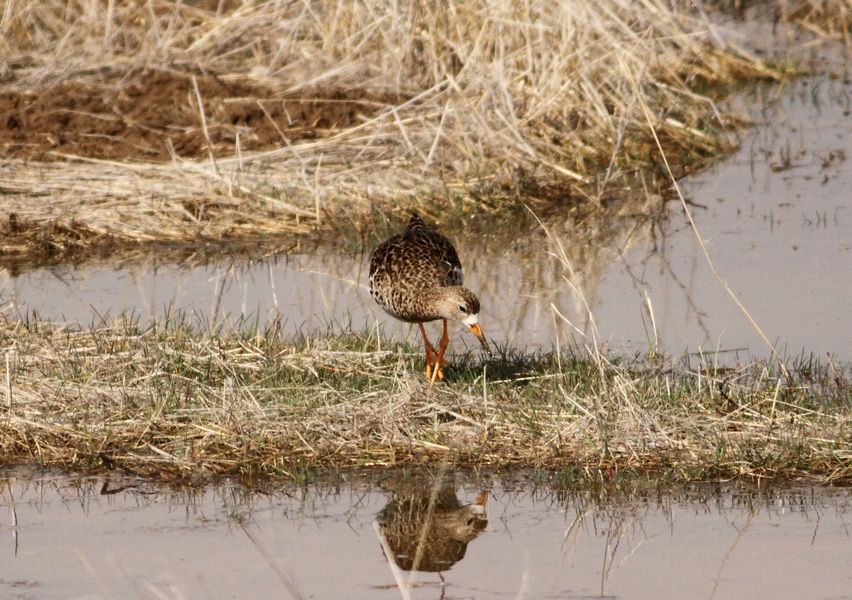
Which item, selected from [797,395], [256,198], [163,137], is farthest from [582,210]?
[797,395]

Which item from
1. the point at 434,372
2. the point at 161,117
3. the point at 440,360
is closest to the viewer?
the point at 434,372

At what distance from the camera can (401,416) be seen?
733 centimetres

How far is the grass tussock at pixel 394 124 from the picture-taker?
11.8 metres

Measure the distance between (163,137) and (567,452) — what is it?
7.23 m

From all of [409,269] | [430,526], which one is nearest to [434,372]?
[409,269]

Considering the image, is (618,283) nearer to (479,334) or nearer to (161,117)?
(479,334)

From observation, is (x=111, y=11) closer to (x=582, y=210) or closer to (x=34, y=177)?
(x=34, y=177)

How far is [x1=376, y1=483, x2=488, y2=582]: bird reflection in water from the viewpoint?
606cm

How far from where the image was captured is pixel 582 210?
1215 cm

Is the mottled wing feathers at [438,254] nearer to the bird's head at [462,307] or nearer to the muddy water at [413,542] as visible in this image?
the bird's head at [462,307]

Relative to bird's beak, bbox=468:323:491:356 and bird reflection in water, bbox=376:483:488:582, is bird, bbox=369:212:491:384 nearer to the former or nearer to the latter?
bird's beak, bbox=468:323:491:356

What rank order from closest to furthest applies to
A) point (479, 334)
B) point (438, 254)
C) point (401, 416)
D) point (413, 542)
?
point (413, 542) < point (401, 416) < point (479, 334) < point (438, 254)

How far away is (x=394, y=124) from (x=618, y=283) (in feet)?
11.1

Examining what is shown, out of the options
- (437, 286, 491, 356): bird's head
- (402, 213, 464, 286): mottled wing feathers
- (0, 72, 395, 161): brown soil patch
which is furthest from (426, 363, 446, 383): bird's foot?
(0, 72, 395, 161): brown soil patch
